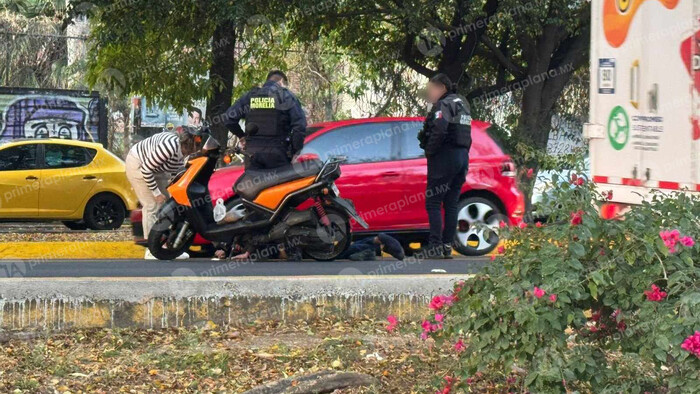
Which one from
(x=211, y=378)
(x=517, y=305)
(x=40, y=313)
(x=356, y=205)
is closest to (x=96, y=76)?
(x=356, y=205)

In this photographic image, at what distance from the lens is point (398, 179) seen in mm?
11102

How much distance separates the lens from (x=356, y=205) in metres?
11.0

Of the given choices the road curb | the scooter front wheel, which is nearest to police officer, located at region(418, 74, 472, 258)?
the scooter front wheel

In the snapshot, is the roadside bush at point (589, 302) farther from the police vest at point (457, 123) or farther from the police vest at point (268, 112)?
the police vest at point (268, 112)

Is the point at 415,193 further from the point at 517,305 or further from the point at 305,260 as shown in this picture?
the point at 517,305

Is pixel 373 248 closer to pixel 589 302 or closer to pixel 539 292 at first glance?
pixel 589 302

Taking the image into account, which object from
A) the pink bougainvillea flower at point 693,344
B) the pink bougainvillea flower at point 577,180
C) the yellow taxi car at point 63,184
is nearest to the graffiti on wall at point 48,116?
the yellow taxi car at point 63,184

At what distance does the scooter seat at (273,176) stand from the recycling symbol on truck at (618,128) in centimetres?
324

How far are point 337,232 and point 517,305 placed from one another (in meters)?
5.65

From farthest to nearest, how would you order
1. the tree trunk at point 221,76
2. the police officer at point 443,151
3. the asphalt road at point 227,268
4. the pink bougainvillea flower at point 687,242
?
the tree trunk at point 221,76 → the police officer at point 443,151 → the asphalt road at point 227,268 → the pink bougainvillea flower at point 687,242

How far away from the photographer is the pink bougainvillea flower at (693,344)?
13.4 feet

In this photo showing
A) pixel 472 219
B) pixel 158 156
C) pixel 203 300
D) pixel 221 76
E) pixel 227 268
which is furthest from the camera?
pixel 221 76

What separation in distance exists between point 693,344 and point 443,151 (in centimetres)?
615

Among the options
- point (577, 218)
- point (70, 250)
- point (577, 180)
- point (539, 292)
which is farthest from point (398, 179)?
point (539, 292)
